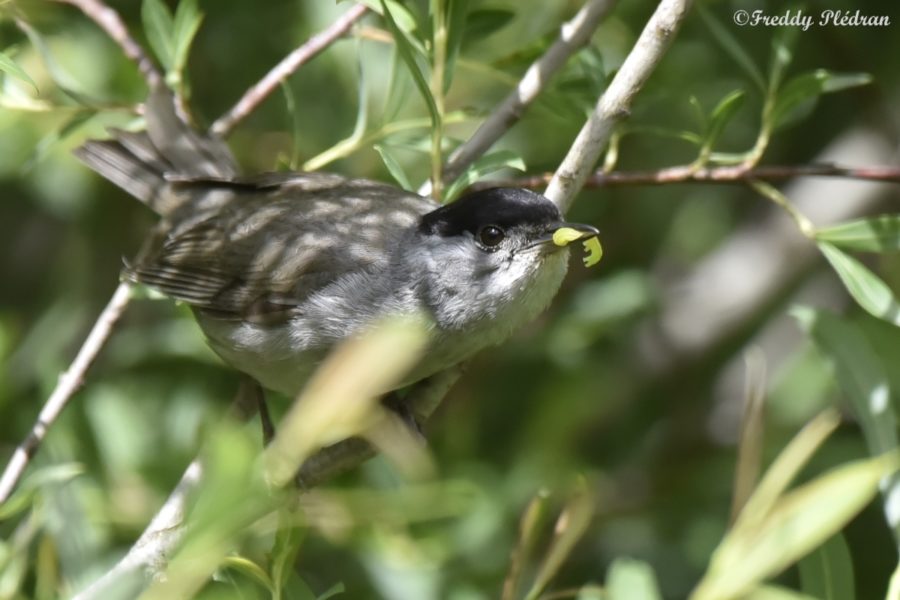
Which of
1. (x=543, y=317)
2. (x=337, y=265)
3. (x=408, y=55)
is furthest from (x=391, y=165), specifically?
(x=543, y=317)

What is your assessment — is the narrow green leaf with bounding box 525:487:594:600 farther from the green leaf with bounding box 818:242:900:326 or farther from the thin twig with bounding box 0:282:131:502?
the thin twig with bounding box 0:282:131:502

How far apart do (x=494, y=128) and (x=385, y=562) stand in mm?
1240

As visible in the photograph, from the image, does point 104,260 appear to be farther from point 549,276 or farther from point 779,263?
point 779,263

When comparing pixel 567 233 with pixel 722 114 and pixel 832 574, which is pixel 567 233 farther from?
Result: pixel 832 574

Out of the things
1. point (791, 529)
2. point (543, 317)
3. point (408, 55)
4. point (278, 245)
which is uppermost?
point (408, 55)

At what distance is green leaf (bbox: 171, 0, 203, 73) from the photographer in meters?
3.06

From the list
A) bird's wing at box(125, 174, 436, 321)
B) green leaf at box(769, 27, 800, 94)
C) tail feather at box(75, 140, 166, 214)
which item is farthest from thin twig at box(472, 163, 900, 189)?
tail feather at box(75, 140, 166, 214)

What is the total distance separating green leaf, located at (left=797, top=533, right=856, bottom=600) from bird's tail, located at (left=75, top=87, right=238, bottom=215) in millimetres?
2487

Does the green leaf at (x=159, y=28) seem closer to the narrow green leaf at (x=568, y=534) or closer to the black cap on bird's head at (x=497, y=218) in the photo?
the black cap on bird's head at (x=497, y=218)

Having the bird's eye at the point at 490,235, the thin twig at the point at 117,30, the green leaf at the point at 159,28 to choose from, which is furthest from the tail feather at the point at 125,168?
the bird's eye at the point at 490,235

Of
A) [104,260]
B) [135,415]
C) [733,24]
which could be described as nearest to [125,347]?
[135,415]

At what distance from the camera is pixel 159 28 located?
3150 millimetres

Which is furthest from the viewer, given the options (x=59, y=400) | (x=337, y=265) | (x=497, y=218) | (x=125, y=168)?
(x=125, y=168)

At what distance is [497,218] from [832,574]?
145cm
